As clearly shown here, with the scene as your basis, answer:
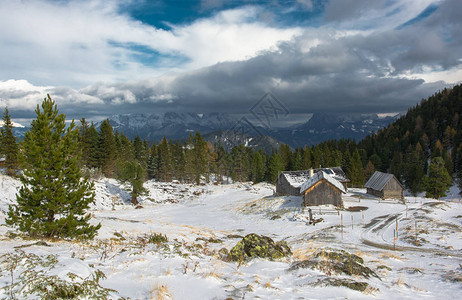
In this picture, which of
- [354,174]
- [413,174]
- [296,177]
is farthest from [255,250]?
[413,174]

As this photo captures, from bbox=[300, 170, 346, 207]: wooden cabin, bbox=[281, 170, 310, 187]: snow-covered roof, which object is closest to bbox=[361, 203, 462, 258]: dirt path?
bbox=[300, 170, 346, 207]: wooden cabin

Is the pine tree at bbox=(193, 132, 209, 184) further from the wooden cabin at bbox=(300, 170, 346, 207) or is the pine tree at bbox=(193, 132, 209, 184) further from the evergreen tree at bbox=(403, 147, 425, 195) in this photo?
the evergreen tree at bbox=(403, 147, 425, 195)

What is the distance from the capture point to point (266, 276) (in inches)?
349

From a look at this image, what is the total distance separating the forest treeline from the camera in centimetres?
5959

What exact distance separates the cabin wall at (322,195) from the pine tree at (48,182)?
35.7 meters

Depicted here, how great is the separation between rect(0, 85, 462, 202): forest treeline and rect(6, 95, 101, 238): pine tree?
105 feet

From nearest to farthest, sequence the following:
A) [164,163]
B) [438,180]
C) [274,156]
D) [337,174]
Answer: [438,180] → [337,174] → [164,163] → [274,156]

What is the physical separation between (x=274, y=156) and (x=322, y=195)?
4160cm

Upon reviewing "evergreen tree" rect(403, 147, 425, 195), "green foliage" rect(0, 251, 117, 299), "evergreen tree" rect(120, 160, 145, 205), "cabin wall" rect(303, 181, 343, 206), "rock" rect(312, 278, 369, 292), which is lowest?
"evergreen tree" rect(403, 147, 425, 195)

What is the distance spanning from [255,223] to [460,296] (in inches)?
1115

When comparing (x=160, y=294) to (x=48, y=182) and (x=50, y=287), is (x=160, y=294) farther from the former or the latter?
(x=48, y=182)

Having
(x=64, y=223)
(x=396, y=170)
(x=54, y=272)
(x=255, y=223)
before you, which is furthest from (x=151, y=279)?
(x=396, y=170)

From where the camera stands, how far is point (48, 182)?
43.4 feet

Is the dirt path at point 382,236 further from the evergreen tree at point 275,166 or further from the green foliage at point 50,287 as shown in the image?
the evergreen tree at point 275,166
